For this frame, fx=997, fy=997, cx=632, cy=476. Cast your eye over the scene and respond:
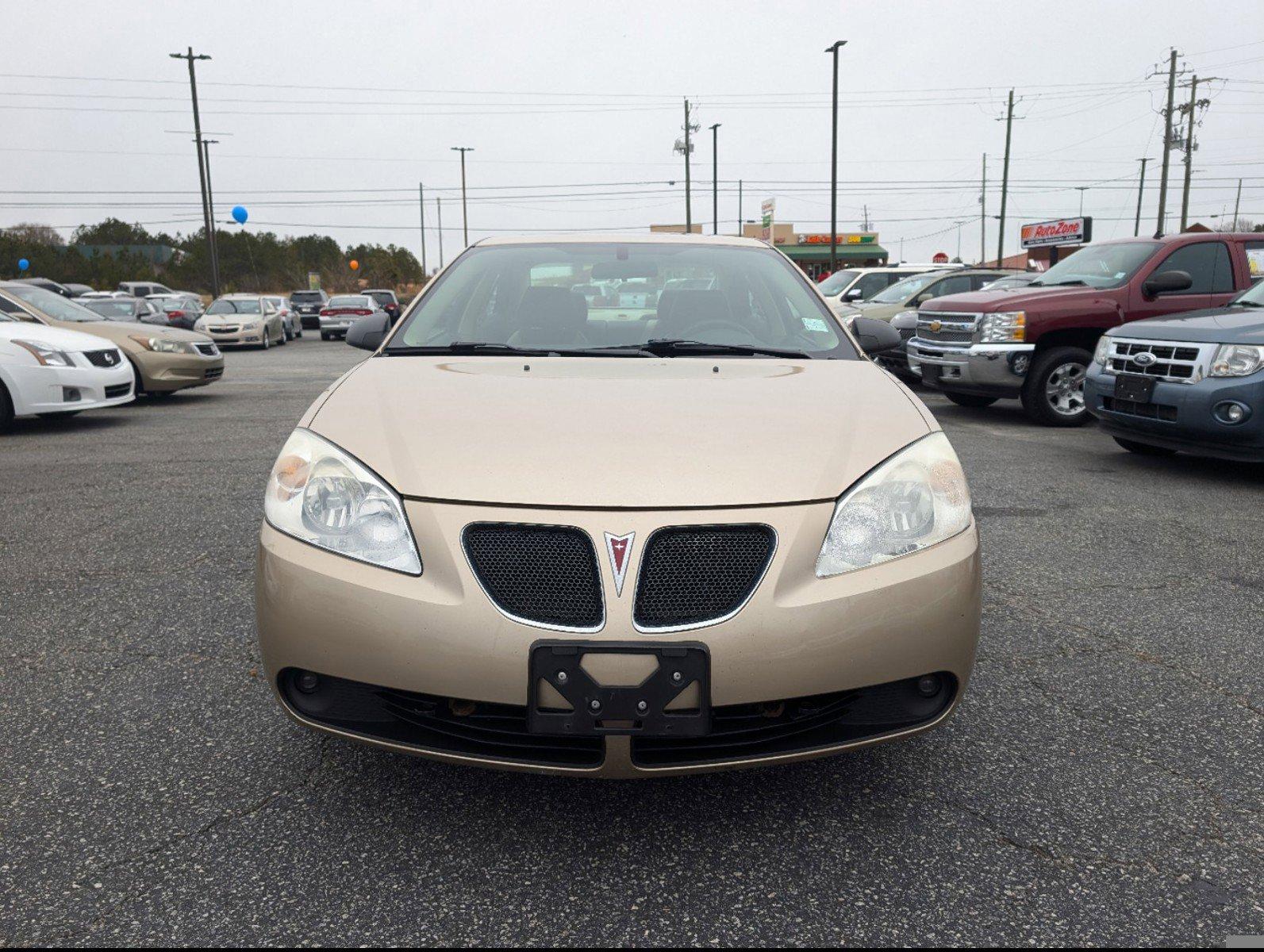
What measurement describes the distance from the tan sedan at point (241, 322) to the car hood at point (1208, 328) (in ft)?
75.1

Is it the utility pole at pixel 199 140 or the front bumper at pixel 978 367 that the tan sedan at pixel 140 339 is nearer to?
the front bumper at pixel 978 367

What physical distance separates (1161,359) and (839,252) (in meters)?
61.7

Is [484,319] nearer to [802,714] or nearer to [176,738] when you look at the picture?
[176,738]

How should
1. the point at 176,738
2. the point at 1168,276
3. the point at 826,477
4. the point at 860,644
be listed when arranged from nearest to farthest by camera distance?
→ the point at 860,644 → the point at 826,477 → the point at 176,738 → the point at 1168,276

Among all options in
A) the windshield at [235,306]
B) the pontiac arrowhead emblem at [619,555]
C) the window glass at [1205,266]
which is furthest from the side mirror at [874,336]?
the windshield at [235,306]

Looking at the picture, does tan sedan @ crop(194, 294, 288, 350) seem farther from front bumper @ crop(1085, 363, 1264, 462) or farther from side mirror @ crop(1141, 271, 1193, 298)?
front bumper @ crop(1085, 363, 1264, 462)

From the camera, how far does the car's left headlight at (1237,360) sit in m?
6.18

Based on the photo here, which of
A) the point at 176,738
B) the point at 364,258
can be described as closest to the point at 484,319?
the point at 176,738

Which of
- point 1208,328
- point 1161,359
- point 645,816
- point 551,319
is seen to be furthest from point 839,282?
point 645,816

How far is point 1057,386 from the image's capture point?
31.6ft

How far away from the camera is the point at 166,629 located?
149 inches

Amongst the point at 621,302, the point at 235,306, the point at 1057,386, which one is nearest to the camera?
the point at 621,302

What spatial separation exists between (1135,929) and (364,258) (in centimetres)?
8783

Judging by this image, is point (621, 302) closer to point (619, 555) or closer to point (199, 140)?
point (619, 555)
